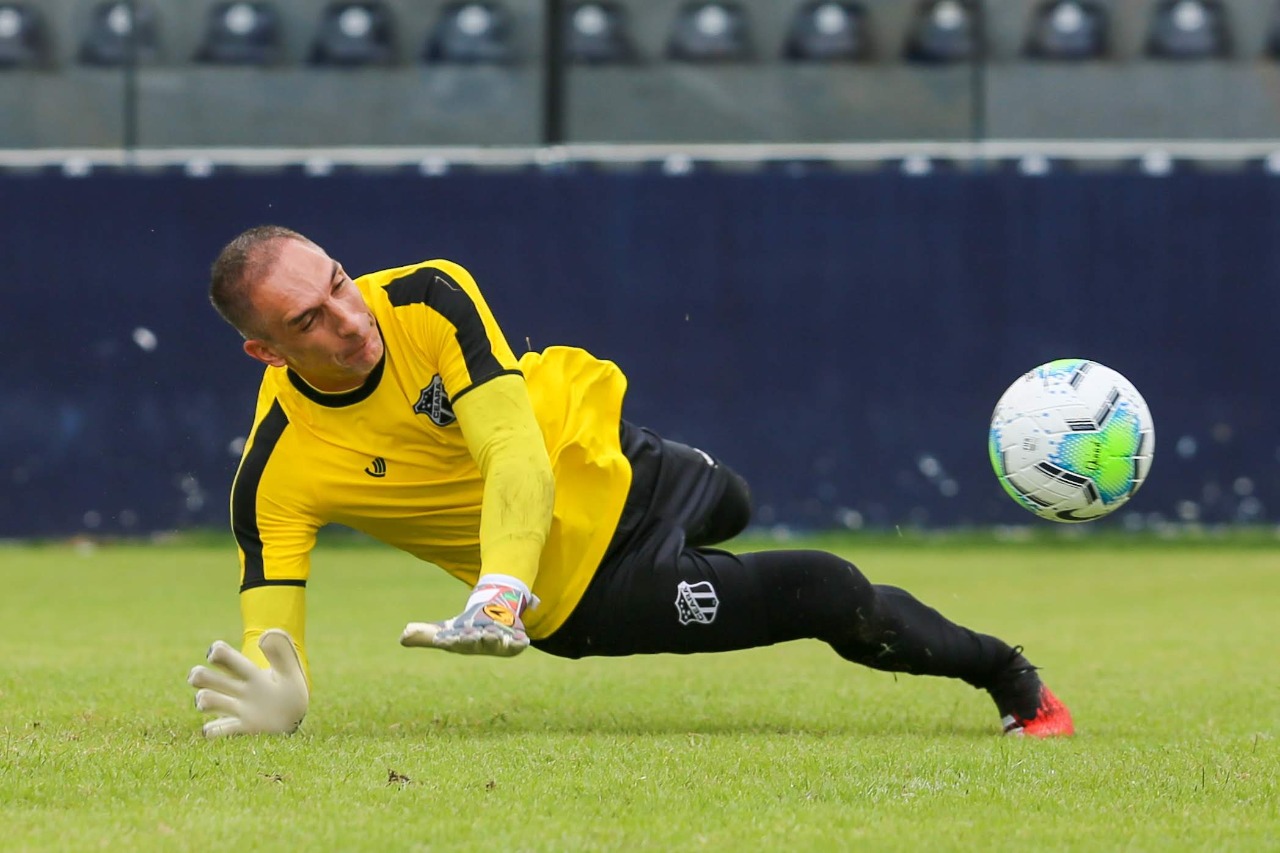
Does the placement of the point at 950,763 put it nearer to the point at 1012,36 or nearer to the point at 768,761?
the point at 768,761

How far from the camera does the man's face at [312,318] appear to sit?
5.04 meters

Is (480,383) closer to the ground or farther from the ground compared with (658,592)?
farther from the ground

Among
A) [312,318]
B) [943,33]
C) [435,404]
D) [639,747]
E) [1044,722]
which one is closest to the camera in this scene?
[312,318]

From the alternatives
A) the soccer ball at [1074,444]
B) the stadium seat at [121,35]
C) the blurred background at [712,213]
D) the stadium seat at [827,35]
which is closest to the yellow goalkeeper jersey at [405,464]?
the soccer ball at [1074,444]

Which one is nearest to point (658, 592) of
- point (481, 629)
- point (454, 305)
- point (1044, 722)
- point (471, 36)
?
point (454, 305)

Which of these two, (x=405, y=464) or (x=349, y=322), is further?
(x=405, y=464)

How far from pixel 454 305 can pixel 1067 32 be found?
10172 millimetres

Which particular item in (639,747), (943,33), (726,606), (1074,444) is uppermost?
(943,33)

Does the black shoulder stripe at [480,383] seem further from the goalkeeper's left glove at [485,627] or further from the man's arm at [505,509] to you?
the goalkeeper's left glove at [485,627]

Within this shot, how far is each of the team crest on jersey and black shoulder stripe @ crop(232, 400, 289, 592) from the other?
440 millimetres

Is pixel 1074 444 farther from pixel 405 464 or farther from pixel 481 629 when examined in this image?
pixel 481 629

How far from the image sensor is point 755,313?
1430cm

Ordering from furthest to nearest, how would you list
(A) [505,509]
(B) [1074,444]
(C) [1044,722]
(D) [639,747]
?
(B) [1074,444], (C) [1044,722], (D) [639,747], (A) [505,509]

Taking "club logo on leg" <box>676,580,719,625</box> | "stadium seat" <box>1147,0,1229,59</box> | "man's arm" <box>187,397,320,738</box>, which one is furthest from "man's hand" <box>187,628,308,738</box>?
"stadium seat" <box>1147,0,1229,59</box>
